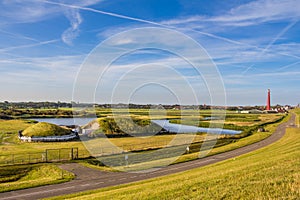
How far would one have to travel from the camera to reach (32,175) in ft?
100

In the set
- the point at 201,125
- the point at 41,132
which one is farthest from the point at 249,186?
the point at 201,125

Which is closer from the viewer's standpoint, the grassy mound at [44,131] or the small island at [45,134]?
the small island at [45,134]

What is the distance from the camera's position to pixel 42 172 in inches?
1222

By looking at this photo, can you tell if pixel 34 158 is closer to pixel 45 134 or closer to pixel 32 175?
pixel 32 175

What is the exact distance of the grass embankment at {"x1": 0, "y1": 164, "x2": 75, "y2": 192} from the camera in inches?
1001

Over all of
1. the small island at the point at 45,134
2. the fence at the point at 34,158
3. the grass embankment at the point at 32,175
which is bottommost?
the grass embankment at the point at 32,175

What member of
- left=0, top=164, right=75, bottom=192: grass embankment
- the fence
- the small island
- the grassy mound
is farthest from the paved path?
the grassy mound

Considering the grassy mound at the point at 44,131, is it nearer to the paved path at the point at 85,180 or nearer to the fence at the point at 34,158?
the fence at the point at 34,158

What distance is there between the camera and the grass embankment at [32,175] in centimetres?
2542

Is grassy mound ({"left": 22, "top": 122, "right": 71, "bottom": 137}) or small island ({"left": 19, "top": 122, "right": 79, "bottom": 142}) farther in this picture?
grassy mound ({"left": 22, "top": 122, "right": 71, "bottom": 137})

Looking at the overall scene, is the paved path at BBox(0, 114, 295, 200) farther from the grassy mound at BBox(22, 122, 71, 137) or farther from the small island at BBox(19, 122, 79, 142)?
the grassy mound at BBox(22, 122, 71, 137)

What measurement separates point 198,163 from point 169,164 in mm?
3315

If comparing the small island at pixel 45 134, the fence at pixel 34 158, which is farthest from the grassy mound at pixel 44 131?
the fence at pixel 34 158

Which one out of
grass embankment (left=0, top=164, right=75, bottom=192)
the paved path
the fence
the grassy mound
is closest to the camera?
the paved path
